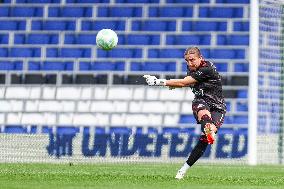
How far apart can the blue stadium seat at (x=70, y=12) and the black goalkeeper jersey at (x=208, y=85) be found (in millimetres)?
13241

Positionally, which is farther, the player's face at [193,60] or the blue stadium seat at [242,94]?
the blue stadium seat at [242,94]

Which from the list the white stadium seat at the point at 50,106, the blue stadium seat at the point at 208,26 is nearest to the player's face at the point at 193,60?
the white stadium seat at the point at 50,106

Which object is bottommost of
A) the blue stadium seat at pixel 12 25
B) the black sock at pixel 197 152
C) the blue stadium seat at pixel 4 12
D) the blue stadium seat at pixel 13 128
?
the blue stadium seat at pixel 13 128

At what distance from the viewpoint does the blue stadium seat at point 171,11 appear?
2209cm

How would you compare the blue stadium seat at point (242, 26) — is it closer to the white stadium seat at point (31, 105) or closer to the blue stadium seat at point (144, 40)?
the blue stadium seat at point (144, 40)

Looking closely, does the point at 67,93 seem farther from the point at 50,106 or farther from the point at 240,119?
the point at 240,119

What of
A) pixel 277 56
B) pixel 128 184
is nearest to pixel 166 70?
pixel 277 56

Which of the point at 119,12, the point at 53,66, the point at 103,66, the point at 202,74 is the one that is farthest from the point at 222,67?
the point at 202,74

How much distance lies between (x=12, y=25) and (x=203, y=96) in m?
13.8

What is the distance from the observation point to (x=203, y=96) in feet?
32.1

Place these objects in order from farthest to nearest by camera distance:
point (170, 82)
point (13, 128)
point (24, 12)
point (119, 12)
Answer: point (24, 12)
point (119, 12)
point (13, 128)
point (170, 82)

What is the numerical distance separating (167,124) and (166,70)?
1529 mm

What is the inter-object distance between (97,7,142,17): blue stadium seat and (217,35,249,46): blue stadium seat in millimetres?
2342

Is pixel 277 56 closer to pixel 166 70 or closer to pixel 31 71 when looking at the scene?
pixel 166 70
